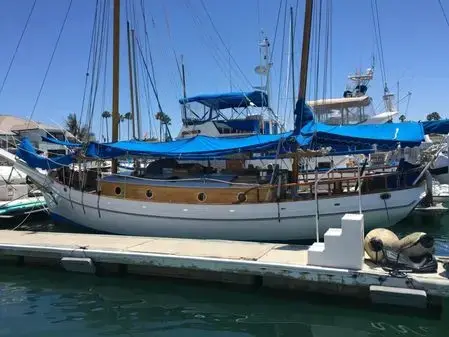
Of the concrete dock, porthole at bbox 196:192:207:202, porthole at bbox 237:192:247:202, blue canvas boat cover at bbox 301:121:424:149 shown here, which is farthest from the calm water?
blue canvas boat cover at bbox 301:121:424:149

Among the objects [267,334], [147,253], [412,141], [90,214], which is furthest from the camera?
[90,214]

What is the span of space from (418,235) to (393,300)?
1.27 metres

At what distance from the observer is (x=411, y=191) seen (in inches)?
490

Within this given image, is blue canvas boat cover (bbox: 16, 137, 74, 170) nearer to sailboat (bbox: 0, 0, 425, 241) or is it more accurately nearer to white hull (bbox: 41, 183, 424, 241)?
sailboat (bbox: 0, 0, 425, 241)

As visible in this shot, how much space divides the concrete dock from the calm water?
248 millimetres

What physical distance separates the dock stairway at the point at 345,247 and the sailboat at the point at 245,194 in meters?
2.83

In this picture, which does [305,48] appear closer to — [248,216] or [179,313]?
[248,216]

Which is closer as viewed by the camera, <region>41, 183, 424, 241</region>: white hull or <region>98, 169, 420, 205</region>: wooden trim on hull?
<region>41, 183, 424, 241</region>: white hull

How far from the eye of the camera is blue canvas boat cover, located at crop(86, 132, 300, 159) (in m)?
12.9

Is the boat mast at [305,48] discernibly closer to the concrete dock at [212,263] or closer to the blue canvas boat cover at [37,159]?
the concrete dock at [212,263]

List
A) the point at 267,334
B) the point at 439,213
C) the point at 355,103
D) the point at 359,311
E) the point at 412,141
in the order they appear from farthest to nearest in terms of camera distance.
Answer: the point at 355,103
the point at 439,213
the point at 412,141
the point at 359,311
the point at 267,334

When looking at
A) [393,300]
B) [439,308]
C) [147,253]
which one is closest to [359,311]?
[393,300]

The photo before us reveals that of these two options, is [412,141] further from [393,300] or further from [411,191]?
[393,300]

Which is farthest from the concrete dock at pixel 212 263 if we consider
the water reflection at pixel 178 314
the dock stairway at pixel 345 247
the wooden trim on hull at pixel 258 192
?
the wooden trim on hull at pixel 258 192
